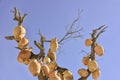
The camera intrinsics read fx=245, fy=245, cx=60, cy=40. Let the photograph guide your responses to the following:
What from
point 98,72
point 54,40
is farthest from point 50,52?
point 98,72

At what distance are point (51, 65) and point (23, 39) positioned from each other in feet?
1.10

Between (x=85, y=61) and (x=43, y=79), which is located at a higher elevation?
(x=85, y=61)

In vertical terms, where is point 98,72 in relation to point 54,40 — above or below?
below

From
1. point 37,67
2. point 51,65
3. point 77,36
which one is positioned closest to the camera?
point 37,67

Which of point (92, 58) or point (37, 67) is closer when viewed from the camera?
point (37, 67)

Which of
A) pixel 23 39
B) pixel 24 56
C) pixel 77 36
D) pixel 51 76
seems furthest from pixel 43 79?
pixel 77 36

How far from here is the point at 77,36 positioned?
272cm

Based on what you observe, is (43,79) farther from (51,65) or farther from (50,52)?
(50,52)

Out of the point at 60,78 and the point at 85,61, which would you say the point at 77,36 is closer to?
the point at 85,61

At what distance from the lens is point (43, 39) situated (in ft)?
7.10

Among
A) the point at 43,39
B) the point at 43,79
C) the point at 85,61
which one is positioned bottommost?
the point at 43,79

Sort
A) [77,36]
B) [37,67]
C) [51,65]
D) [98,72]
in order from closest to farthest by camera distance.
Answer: [37,67]
[51,65]
[98,72]
[77,36]

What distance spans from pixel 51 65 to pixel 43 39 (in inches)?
9.5

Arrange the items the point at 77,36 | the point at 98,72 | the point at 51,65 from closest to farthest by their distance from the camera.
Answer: the point at 51,65
the point at 98,72
the point at 77,36
